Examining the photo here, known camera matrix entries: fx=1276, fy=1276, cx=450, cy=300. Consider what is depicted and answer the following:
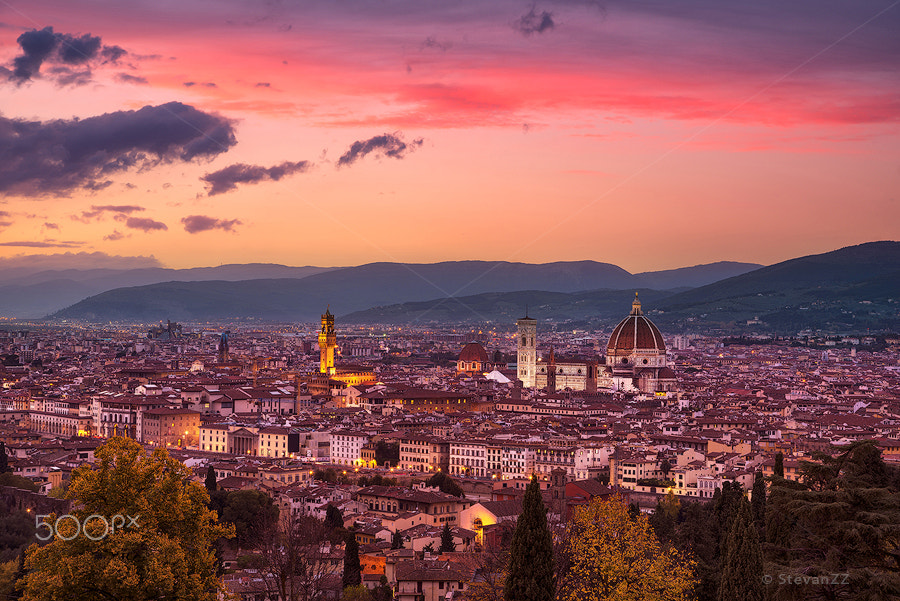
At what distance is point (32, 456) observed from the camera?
4903 cm

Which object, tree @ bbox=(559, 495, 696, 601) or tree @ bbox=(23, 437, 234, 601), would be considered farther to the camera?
tree @ bbox=(559, 495, 696, 601)

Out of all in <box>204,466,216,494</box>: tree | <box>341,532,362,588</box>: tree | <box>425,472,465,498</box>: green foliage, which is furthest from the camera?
<box>425,472,465,498</box>: green foliage

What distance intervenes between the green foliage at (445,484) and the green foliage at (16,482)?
43.3ft

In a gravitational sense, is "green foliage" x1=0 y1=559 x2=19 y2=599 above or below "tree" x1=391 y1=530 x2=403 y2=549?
above

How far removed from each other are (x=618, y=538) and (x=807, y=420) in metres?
47.7

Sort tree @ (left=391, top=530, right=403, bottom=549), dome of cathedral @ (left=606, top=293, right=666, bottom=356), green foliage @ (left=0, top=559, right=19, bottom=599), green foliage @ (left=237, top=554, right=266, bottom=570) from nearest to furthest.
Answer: green foliage @ (left=0, top=559, right=19, bottom=599), green foliage @ (left=237, top=554, right=266, bottom=570), tree @ (left=391, top=530, right=403, bottom=549), dome of cathedral @ (left=606, top=293, right=666, bottom=356)

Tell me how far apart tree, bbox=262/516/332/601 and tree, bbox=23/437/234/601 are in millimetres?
5152

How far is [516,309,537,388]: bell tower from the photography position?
90.8 m

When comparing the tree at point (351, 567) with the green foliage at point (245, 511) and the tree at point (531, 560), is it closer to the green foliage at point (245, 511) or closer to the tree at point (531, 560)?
the green foliage at point (245, 511)

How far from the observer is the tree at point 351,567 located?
91.9 ft

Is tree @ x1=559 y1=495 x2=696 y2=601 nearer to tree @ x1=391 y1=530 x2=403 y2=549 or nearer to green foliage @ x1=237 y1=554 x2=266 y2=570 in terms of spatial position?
green foliage @ x1=237 y1=554 x2=266 y2=570

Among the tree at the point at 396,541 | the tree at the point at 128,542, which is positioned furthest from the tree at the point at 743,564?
the tree at the point at 396,541

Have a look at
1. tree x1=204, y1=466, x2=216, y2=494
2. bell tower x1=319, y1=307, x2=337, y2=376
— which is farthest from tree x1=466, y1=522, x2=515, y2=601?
bell tower x1=319, y1=307, x2=337, y2=376

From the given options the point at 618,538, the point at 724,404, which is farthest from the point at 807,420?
the point at 618,538
